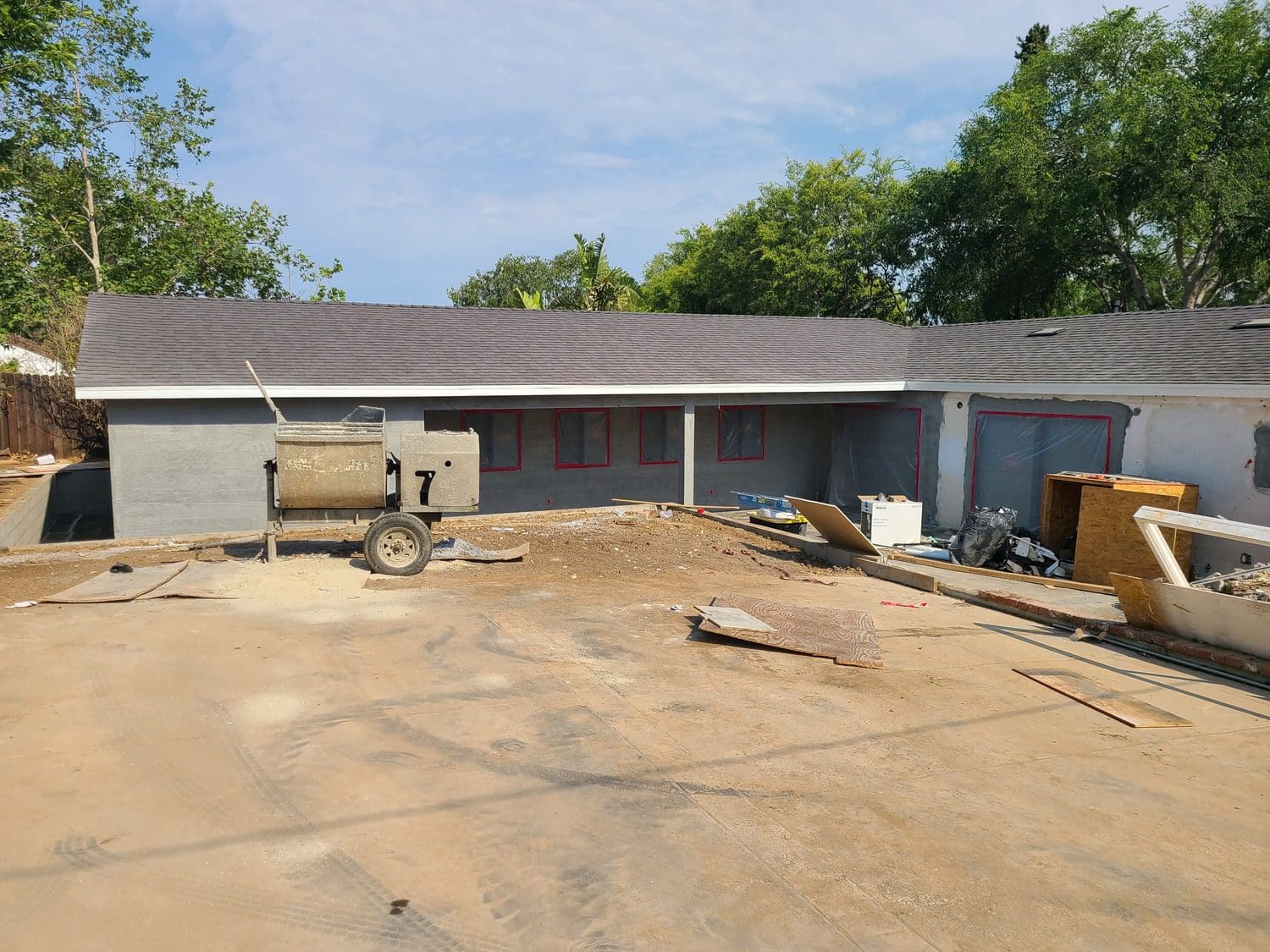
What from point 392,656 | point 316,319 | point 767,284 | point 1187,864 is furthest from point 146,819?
point 767,284

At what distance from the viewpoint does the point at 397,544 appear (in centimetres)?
1153

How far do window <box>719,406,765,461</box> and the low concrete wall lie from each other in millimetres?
14256

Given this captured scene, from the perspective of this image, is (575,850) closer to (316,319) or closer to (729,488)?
(316,319)

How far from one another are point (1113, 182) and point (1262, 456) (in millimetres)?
21064

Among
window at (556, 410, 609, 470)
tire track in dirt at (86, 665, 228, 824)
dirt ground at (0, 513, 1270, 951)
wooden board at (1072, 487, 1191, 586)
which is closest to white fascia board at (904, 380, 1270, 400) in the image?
wooden board at (1072, 487, 1191, 586)

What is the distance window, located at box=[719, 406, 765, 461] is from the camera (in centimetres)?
2220

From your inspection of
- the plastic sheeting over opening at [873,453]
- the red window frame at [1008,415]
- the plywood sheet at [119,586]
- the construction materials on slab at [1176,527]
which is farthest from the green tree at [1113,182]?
the plywood sheet at [119,586]

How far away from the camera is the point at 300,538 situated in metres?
14.1

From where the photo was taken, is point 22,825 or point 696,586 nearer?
point 22,825

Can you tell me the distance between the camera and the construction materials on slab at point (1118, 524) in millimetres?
13062

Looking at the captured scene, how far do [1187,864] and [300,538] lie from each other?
12318mm

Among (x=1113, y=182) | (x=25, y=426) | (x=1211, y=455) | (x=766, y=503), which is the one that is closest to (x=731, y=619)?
(x=766, y=503)

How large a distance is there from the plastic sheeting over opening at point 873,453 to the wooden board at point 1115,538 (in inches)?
260

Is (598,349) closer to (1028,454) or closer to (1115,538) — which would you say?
(1028,454)
